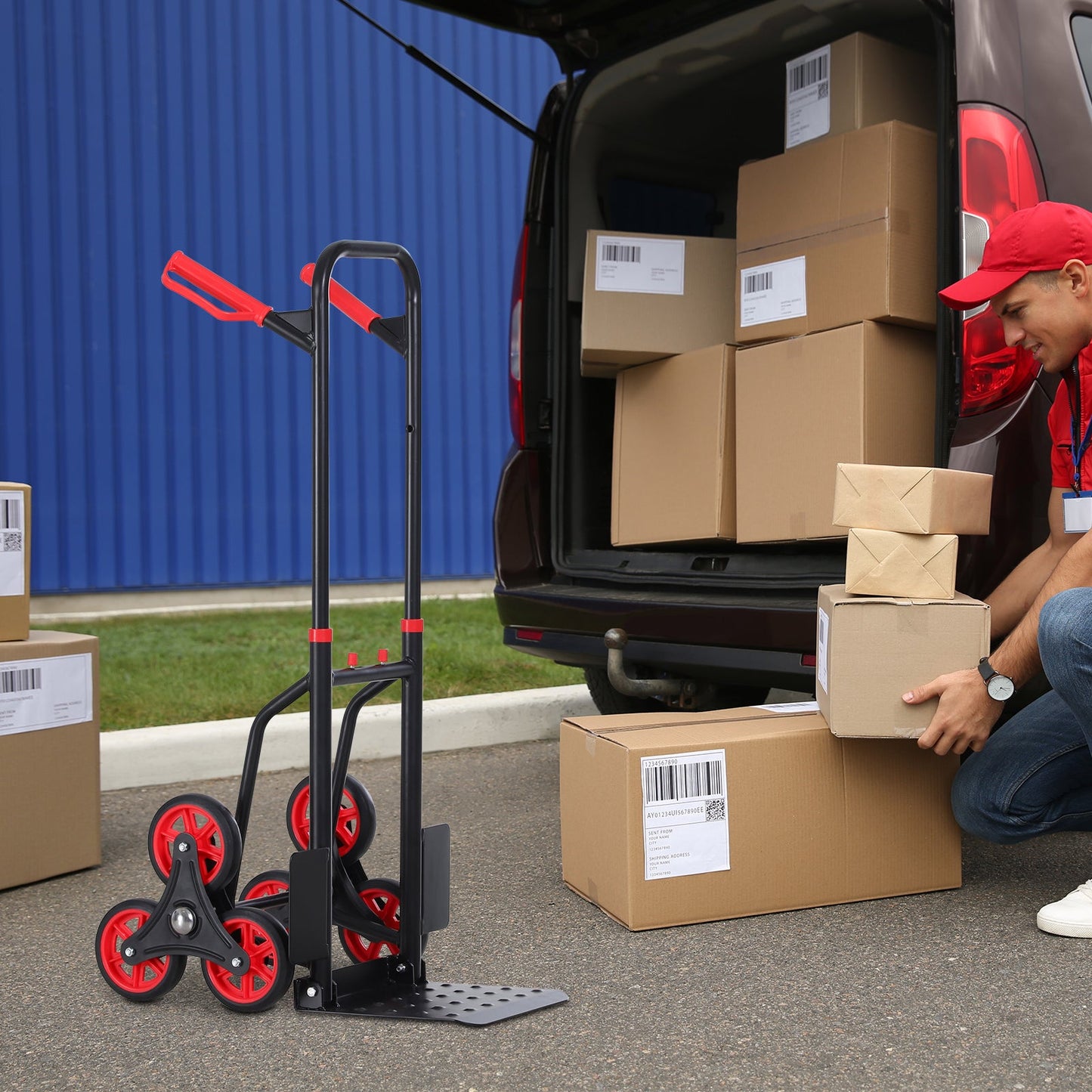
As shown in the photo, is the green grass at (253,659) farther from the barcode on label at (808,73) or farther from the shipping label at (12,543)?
the barcode on label at (808,73)

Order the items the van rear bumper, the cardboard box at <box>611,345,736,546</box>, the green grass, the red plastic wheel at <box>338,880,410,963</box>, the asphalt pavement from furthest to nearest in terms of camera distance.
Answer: the green grass
the cardboard box at <box>611,345,736,546</box>
the van rear bumper
the red plastic wheel at <box>338,880,410,963</box>
the asphalt pavement

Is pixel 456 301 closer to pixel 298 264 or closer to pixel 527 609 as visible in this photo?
pixel 298 264

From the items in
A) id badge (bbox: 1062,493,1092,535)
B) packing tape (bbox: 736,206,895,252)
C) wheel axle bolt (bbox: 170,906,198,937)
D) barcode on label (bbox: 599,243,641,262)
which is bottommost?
wheel axle bolt (bbox: 170,906,198,937)

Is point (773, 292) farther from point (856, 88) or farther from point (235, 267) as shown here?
point (235, 267)

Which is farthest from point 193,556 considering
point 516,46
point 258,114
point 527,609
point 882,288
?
point 882,288

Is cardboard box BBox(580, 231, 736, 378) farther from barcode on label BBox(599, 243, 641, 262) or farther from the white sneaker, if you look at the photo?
the white sneaker

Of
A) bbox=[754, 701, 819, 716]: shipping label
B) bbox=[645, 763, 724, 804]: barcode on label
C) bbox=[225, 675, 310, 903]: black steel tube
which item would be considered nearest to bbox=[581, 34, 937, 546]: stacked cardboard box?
bbox=[754, 701, 819, 716]: shipping label

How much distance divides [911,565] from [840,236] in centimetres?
104

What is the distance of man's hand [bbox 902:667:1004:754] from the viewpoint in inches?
86.8

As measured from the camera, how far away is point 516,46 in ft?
29.6

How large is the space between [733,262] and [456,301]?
18.3 feet

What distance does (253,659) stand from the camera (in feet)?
17.2

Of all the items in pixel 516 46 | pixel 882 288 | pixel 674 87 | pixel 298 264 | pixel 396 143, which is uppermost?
pixel 516 46

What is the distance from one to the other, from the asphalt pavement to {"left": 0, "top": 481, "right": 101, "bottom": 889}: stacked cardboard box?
99 mm
